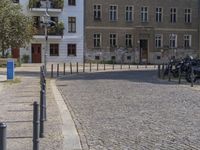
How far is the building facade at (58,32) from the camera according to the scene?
63406mm

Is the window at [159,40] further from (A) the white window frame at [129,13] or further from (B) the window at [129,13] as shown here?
(B) the window at [129,13]

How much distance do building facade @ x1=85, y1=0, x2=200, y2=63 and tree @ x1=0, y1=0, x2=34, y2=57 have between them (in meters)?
16.1

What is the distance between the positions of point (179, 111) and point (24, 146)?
249 inches

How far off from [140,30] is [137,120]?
5503 centimetres

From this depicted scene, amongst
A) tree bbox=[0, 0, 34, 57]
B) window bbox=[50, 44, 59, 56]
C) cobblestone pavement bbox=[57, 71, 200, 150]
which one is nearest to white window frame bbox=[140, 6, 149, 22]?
window bbox=[50, 44, 59, 56]

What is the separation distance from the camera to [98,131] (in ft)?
36.4

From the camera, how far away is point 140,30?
6719 centimetres

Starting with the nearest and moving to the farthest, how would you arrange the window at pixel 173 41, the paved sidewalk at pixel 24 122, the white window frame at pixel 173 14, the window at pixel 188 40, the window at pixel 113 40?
the paved sidewalk at pixel 24 122 → the window at pixel 113 40 → the window at pixel 173 41 → the white window frame at pixel 173 14 → the window at pixel 188 40

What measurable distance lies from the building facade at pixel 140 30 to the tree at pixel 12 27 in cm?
1605

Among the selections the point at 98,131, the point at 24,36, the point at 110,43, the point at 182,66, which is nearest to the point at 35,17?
the point at 110,43

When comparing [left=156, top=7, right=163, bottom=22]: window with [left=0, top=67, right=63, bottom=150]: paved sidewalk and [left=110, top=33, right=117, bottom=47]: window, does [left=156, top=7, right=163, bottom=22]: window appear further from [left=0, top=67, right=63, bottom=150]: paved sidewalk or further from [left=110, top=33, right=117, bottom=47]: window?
[left=0, top=67, right=63, bottom=150]: paved sidewalk

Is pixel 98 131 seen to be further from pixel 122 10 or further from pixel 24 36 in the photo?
pixel 122 10

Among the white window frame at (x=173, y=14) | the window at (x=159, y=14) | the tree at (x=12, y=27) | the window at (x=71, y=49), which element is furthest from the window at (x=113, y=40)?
the tree at (x=12, y=27)

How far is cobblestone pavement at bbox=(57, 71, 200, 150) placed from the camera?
31.8 ft
